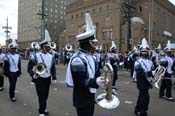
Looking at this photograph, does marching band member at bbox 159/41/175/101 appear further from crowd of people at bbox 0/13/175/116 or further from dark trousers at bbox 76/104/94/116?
dark trousers at bbox 76/104/94/116

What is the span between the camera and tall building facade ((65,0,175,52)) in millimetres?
63219

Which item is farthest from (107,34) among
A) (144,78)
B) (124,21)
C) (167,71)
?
(144,78)

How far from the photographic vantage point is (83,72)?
471cm

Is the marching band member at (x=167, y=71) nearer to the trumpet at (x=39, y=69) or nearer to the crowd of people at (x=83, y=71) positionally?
the crowd of people at (x=83, y=71)

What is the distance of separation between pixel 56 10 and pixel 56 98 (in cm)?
10736

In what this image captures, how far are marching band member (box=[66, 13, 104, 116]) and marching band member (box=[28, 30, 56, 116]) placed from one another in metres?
3.35

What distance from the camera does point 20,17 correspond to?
125 meters

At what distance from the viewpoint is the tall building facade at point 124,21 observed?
63219mm

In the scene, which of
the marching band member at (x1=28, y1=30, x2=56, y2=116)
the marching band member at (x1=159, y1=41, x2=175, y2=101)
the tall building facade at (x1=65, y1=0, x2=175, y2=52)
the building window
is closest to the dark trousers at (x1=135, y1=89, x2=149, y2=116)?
the marching band member at (x1=28, y1=30, x2=56, y2=116)

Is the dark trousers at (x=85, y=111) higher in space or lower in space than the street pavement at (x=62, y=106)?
higher

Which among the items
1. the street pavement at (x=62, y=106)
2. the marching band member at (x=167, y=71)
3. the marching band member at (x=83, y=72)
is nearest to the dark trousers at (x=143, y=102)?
the street pavement at (x=62, y=106)

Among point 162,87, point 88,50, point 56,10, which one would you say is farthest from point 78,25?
point 88,50

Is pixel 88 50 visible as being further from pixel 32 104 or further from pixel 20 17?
pixel 20 17

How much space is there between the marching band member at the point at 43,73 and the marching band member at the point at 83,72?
11.0 feet
